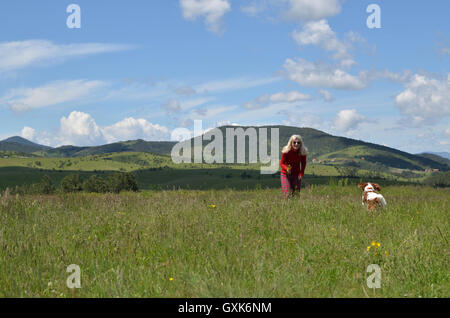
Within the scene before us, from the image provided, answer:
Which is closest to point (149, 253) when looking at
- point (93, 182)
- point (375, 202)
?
point (375, 202)

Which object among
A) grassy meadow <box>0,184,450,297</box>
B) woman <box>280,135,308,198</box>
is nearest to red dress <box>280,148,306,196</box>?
woman <box>280,135,308,198</box>

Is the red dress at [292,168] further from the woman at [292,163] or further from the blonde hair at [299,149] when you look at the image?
the blonde hair at [299,149]

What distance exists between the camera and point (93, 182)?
7569 centimetres

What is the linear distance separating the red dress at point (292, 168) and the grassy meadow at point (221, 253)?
10.9ft

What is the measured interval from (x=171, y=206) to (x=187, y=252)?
10.5 feet

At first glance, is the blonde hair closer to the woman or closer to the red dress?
the woman

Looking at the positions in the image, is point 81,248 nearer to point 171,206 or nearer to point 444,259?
point 171,206

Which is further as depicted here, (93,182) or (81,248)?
(93,182)

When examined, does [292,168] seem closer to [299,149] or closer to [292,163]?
[292,163]

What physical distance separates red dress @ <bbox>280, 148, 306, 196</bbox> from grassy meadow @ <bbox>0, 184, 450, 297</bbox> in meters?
3.32

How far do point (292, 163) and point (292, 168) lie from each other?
0.16m

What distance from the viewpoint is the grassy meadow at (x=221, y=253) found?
12.1ft

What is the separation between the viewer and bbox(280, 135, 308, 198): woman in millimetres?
10523
